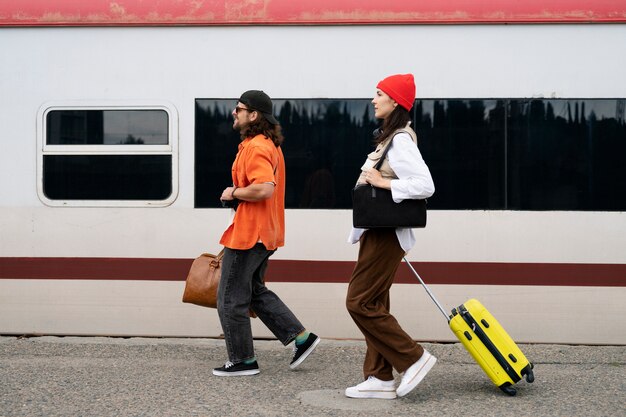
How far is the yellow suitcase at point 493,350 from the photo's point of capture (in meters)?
4.85

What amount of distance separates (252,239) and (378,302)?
2.94ft

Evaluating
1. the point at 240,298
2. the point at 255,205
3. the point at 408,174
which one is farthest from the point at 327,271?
the point at 408,174

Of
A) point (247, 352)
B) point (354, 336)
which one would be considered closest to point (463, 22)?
point (354, 336)

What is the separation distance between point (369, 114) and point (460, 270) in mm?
1259

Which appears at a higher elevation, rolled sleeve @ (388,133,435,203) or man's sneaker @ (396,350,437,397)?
rolled sleeve @ (388,133,435,203)

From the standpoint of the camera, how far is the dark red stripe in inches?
234

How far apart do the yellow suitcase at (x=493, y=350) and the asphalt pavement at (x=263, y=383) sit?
5.3 inches

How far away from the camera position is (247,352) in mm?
5355

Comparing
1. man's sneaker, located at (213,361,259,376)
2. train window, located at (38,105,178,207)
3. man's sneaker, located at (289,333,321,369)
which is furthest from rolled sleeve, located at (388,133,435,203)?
train window, located at (38,105,178,207)

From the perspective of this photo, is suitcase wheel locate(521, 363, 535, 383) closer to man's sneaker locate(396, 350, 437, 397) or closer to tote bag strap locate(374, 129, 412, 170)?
man's sneaker locate(396, 350, 437, 397)

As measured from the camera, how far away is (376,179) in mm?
4656

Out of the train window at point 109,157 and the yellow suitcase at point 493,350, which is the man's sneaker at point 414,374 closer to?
the yellow suitcase at point 493,350

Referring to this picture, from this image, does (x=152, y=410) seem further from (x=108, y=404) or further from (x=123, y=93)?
(x=123, y=93)

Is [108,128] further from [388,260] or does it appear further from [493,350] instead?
[493,350]
